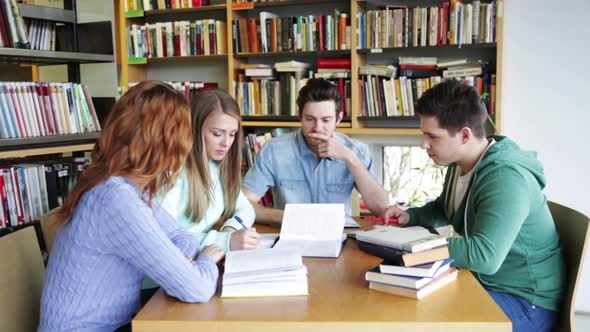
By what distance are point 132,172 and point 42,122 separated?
1.50 metres

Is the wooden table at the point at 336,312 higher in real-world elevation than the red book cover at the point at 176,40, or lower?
lower

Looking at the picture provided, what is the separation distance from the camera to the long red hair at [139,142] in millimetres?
1312

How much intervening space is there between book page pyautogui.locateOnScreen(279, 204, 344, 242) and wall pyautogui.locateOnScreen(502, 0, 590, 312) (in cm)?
196

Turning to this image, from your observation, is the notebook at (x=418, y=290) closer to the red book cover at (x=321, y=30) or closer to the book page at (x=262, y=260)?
the book page at (x=262, y=260)

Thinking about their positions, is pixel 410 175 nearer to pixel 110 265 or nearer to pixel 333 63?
pixel 333 63

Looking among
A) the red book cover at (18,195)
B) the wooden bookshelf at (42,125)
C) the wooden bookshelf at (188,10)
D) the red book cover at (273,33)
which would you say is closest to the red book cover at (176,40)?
the wooden bookshelf at (188,10)

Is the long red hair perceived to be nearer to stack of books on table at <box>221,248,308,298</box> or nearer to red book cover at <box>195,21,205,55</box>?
→ stack of books on table at <box>221,248,308,298</box>

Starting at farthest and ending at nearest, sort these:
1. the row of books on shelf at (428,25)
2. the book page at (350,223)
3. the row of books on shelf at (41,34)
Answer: the row of books on shelf at (428,25)
the row of books on shelf at (41,34)
the book page at (350,223)

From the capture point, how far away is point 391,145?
147 inches

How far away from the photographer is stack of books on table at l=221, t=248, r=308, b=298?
1.30m

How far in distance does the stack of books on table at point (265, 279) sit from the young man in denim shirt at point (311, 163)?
1.03 metres

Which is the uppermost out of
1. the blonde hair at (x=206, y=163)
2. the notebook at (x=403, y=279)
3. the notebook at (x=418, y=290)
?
the blonde hair at (x=206, y=163)

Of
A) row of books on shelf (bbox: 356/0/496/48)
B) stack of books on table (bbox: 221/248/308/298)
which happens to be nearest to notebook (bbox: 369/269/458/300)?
stack of books on table (bbox: 221/248/308/298)

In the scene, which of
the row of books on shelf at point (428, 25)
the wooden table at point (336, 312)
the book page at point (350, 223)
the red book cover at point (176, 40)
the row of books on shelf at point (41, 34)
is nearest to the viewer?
the wooden table at point (336, 312)
